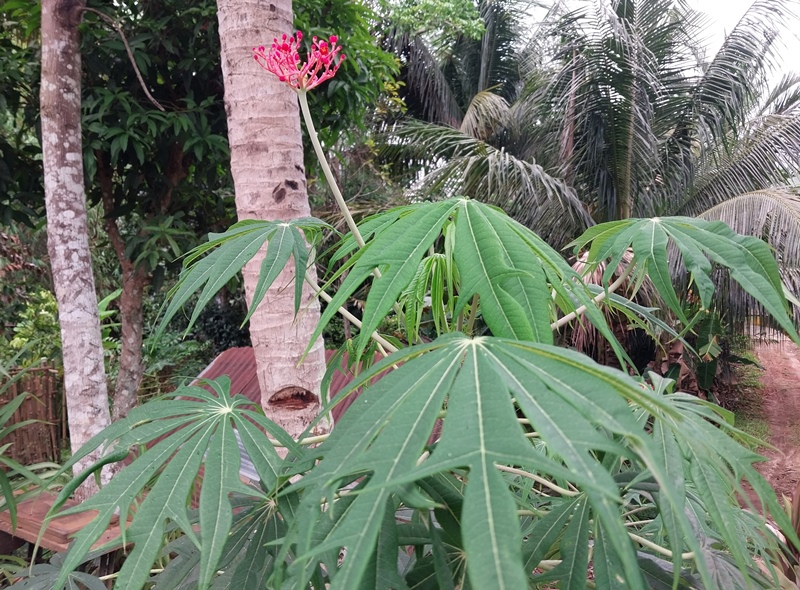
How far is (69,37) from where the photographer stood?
1842 mm

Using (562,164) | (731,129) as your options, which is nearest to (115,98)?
A: (562,164)

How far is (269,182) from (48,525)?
1.30 m

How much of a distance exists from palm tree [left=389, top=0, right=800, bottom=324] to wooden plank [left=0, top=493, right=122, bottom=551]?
3.75m

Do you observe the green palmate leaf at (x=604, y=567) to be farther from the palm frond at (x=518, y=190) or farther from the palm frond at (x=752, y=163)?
the palm frond at (x=752, y=163)

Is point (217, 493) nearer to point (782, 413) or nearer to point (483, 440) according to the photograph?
point (483, 440)

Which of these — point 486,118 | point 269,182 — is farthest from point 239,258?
point 486,118

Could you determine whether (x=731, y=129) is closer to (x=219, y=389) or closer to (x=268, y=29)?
(x=268, y=29)

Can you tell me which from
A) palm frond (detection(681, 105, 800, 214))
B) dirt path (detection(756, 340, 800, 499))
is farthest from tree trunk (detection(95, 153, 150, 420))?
palm frond (detection(681, 105, 800, 214))

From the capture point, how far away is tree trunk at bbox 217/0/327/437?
988 mm

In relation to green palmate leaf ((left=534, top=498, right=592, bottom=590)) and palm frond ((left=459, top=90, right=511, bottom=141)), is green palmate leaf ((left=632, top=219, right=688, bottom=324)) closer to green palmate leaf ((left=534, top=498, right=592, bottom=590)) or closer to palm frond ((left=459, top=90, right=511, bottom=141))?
green palmate leaf ((left=534, top=498, right=592, bottom=590))

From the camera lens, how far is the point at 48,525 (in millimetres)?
1521

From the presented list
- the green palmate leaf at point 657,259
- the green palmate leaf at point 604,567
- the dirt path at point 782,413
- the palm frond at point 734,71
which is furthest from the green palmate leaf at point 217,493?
the palm frond at point 734,71

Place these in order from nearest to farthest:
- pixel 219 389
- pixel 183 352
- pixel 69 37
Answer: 1. pixel 219 389
2. pixel 69 37
3. pixel 183 352

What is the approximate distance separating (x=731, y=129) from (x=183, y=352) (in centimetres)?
589
